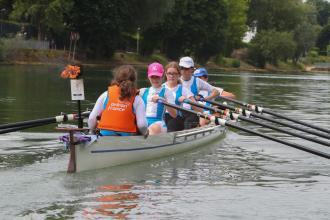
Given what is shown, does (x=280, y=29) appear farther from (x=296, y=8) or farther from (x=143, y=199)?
(x=143, y=199)

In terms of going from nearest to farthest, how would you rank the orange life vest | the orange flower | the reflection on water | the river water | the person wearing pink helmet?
the reflection on water → the river water → the orange flower → the orange life vest → the person wearing pink helmet

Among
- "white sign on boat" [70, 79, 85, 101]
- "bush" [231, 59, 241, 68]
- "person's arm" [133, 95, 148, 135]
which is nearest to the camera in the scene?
"white sign on boat" [70, 79, 85, 101]

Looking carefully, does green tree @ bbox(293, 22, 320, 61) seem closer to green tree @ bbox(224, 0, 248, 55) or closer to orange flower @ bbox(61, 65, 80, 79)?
green tree @ bbox(224, 0, 248, 55)

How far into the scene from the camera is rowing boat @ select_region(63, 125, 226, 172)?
398 inches

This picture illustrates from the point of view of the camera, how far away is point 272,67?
103125 mm

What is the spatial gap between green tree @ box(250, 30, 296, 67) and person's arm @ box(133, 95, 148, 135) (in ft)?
293

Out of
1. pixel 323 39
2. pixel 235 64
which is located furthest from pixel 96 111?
pixel 323 39

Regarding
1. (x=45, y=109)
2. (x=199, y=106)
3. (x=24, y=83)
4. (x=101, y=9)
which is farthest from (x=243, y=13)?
(x=199, y=106)

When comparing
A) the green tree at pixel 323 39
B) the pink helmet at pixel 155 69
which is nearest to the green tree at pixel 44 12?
the pink helmet at pixel 155 69

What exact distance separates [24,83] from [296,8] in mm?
86849

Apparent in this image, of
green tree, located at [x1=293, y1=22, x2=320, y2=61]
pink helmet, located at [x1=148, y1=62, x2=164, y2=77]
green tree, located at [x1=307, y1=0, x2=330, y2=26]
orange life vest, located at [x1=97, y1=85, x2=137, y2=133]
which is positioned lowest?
orange life vest, located at [x1=97, y1=85, x2=137, y2=133]

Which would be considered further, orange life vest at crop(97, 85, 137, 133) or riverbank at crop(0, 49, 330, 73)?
riverbank at crop(0, 49, 330, 73)

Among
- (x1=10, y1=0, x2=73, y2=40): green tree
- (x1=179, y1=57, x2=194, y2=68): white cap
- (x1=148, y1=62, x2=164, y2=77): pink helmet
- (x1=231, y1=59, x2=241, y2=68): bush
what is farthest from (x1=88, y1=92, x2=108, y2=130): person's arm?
(x1=231, y1=59, x2=241, y2=68): bush

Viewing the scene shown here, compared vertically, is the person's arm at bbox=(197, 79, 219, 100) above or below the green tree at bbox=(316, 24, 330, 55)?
below
